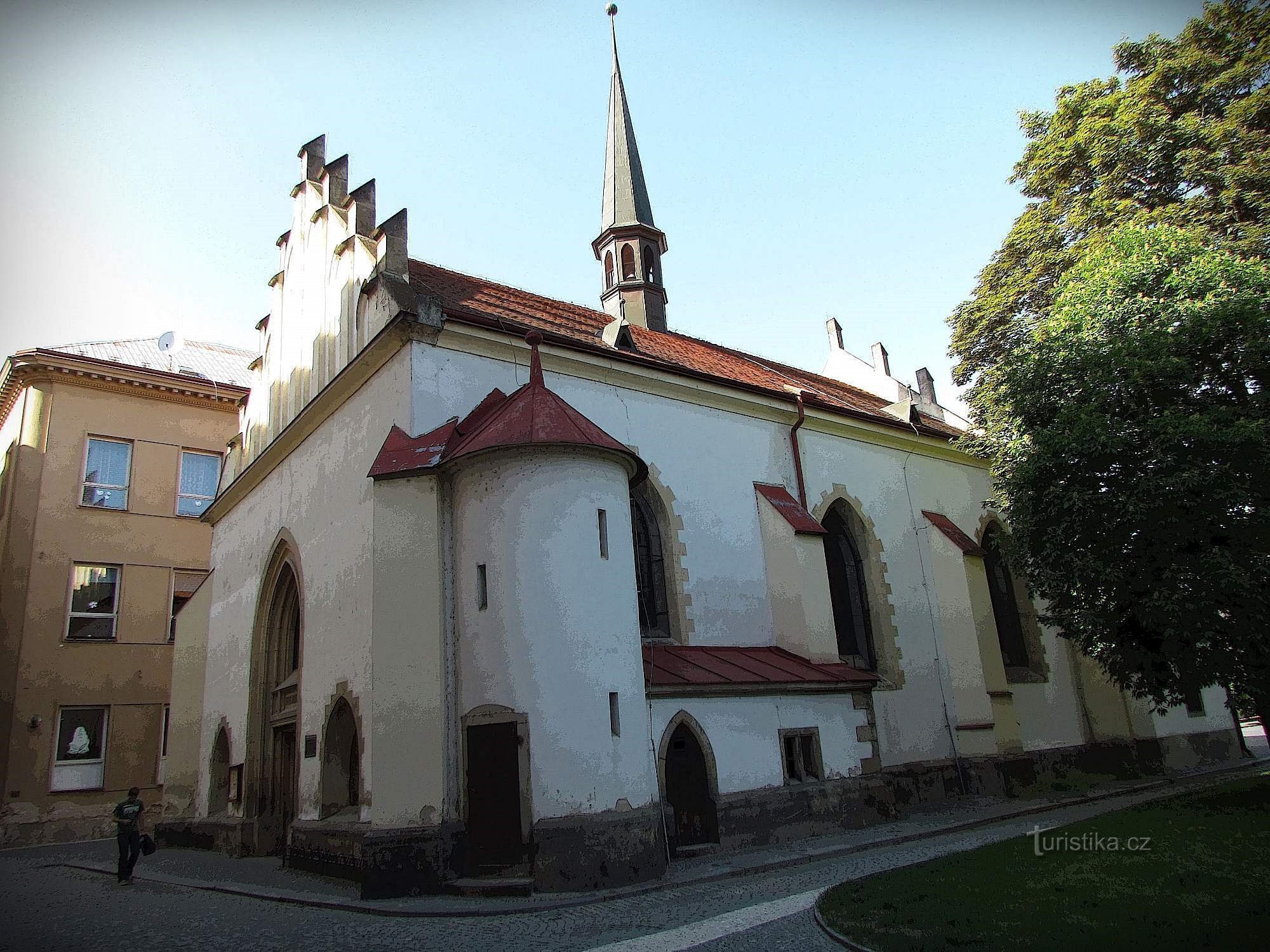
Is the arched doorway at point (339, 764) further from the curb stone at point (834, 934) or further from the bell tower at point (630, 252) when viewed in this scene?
the bell tower at point (630, 252)

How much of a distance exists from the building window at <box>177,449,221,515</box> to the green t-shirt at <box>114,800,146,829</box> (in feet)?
44.3

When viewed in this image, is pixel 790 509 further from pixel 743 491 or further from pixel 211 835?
pixel 211 835

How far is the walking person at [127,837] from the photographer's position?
43.5 ft

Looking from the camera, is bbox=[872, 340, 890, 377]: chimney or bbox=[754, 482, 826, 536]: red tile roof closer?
bbox=[754, 482, 826, 536]: red tile roof

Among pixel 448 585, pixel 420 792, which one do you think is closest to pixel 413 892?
pixel 420 792

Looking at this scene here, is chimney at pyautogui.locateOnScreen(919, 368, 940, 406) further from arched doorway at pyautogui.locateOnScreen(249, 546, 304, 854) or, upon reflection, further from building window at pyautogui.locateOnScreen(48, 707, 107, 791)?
building window at pyautogui.locateOnScreen(48, 707, 107, 791)

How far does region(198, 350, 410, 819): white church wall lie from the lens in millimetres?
13234

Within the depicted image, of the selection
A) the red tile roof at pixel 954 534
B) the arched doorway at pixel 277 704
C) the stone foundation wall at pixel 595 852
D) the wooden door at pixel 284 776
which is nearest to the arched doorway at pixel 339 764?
the arched doorway at pixel 277 704

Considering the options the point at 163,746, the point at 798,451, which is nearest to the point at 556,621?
the point at 798,451

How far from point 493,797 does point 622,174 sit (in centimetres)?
1734

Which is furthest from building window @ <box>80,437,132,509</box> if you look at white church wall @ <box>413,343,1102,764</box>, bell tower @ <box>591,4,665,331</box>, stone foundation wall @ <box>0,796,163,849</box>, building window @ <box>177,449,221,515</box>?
white church wall @ <box>413,343,1102,764</box>

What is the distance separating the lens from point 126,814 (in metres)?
13.6

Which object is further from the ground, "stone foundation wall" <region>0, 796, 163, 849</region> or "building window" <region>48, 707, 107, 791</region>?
"building window" <region>48, 707, 107, 791</region>

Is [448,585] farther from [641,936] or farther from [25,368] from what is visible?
[25,368]
